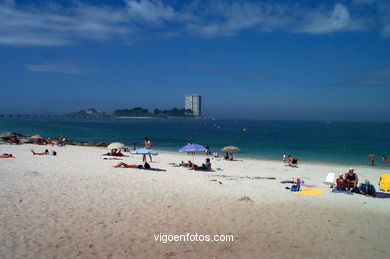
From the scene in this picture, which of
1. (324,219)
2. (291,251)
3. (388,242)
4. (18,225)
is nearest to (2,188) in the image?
(18,225)

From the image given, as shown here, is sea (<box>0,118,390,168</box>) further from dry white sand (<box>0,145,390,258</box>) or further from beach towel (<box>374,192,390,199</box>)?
dry white sand (<box>0,145,390,258</box>)

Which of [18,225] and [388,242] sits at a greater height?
[18,225]

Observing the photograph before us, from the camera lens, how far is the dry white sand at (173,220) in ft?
20.0

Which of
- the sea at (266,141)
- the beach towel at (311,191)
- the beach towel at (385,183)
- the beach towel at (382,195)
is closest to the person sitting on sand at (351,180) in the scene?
the beach towel at (382,195)

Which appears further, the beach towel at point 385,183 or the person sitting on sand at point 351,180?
the beach towel at point 385,183

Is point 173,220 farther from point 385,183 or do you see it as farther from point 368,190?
point 385,183

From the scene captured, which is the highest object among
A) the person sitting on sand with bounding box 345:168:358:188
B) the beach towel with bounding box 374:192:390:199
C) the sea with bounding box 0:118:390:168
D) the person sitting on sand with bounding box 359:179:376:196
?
the person sitting on sand with bounding box 345:168:358:188

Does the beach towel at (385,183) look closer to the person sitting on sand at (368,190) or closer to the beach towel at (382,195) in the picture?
the beach towel at (382,195)

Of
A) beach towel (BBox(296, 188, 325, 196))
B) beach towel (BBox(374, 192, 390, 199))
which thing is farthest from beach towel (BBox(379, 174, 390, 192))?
beach towel (BBox(296, 188, 325, 196))

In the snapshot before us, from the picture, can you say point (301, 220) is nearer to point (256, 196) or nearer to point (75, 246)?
point (256, 196)

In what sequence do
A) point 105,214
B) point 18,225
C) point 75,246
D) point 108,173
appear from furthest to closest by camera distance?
point 108,173
point 105,214
point 18,225
point 75,246

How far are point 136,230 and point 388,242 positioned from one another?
6083mm

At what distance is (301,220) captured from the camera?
8367 mm

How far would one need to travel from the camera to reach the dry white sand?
6090 mm
